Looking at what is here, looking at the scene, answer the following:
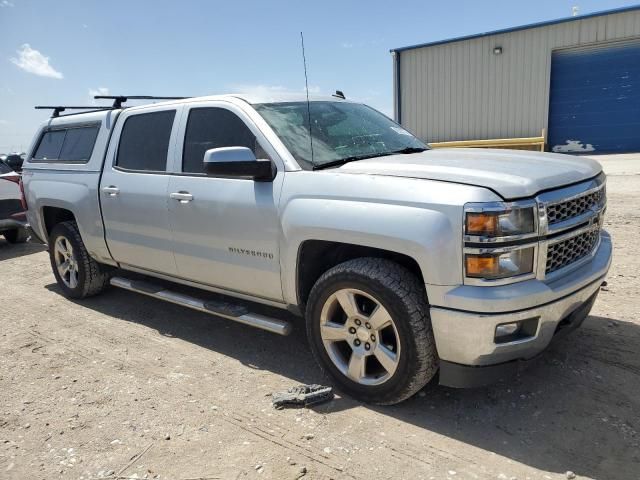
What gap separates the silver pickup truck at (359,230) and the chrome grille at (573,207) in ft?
0.04

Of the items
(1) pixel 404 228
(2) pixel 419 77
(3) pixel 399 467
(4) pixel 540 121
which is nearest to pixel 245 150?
(1) pixel 404 228

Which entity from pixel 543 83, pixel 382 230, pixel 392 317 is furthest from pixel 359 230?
pixel 543 83

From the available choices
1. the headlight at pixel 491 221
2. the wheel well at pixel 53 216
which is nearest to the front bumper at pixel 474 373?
the headlight at pixel 491 221

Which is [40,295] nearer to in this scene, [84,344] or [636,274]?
[84,344]

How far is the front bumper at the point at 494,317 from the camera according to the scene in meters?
2.55

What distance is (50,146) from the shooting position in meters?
5.68

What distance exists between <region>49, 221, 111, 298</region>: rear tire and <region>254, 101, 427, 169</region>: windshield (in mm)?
2742

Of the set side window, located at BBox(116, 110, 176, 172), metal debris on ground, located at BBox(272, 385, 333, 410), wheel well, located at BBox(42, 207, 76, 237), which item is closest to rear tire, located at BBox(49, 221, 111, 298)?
wheel well, located at BBox(42, 207, 76, 237)

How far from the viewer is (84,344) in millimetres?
4359

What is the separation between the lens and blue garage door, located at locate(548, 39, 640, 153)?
659 inches

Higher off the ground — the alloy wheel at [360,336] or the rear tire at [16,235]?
the alloy wheel at [360,336]

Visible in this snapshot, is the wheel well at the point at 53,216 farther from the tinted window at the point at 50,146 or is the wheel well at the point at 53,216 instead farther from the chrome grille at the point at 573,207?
the chrome grille at the point at 573,207

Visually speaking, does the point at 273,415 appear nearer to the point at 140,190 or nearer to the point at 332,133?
the point at 332,133

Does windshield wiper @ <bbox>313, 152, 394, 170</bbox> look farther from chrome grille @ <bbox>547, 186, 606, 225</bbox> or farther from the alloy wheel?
chrome grille @ <bbox>547, 186, 606, 225</bbox>
